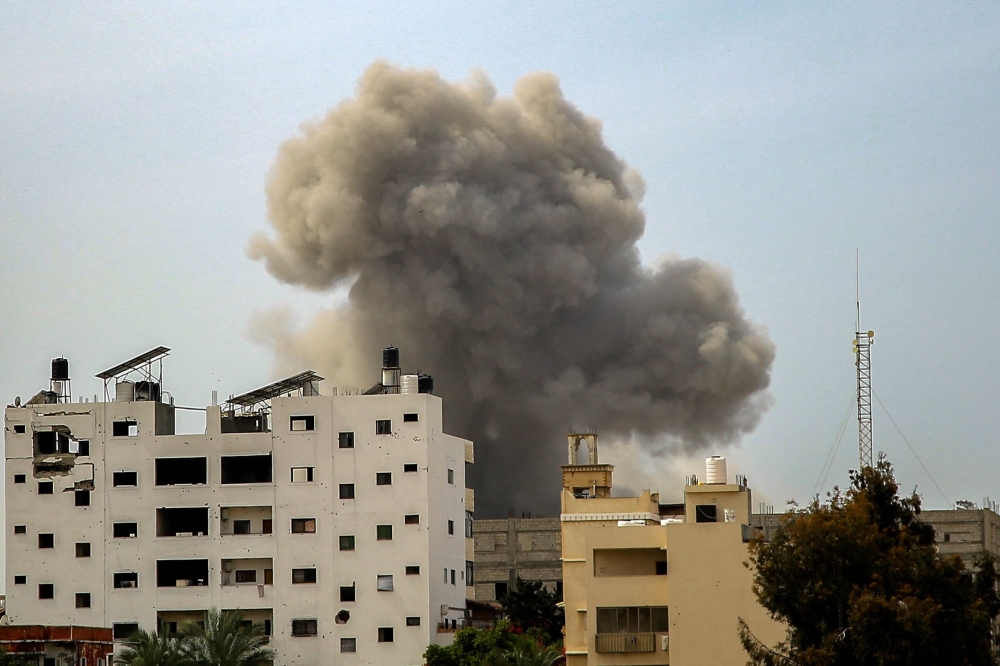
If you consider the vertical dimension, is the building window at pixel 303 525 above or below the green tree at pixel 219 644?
above

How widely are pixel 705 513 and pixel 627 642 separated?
343 cm

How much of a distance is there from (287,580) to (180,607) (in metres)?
3.24

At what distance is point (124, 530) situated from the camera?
51.0 meters

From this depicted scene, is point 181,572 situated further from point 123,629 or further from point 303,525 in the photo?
point 303,525

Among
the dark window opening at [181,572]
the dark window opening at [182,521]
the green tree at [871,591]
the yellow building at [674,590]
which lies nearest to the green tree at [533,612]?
the dark window opening at [181,572]

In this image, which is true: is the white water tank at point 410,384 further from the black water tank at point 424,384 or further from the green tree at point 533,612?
the green tree at point 533,612

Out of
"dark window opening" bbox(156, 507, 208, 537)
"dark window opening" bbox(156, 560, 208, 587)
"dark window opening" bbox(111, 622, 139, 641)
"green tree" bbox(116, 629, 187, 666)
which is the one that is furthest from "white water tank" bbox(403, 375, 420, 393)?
"green tree" bbox(116, 629, 187, 666)

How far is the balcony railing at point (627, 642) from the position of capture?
3666cm

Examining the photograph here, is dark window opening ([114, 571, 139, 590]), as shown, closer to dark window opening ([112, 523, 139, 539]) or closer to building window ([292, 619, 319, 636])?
dark window opening ([112, 523, 139, 539])

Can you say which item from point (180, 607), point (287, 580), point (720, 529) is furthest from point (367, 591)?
point (720, 529)

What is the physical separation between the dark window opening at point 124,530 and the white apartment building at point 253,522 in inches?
2.4

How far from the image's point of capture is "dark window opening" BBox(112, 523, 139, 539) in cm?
5094

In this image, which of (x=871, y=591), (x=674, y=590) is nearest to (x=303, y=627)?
(x=674, y=590)

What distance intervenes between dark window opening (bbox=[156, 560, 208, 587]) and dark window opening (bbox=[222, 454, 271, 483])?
268cm
